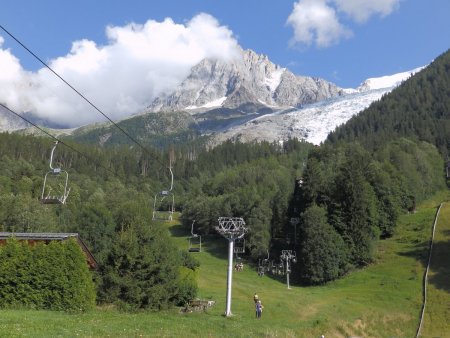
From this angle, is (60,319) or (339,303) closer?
(60,319)

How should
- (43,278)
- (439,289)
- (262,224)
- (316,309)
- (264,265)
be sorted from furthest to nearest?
1. (262,224)
2. (264,265)
3. (439,289)
4. (316,309)
5. (43,278)

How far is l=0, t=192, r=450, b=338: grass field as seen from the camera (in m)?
26.4

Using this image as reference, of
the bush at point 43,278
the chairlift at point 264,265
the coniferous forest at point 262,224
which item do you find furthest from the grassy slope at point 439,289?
the bush at point 43,278

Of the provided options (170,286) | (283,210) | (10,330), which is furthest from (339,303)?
(283,210)

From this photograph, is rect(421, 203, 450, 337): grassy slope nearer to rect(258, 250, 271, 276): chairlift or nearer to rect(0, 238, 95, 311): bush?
rect(258, 250, 271, 276): chairlift

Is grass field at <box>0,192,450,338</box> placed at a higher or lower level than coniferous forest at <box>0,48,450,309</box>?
lower

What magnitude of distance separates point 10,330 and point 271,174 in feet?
570

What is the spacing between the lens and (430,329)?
188ft

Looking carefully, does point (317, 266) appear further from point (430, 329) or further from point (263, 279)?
point (430, 329)

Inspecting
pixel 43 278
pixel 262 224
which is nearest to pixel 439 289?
pixel 262 224

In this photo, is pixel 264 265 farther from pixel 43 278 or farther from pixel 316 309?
pixel 43 278

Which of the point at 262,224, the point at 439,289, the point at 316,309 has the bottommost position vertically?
the point at 316,309

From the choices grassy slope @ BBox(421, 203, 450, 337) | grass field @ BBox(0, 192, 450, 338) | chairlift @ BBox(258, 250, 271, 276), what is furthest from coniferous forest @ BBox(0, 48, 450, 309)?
grassy slope @ BBox(421, 203, 450, 337)

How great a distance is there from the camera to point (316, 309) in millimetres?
53875
